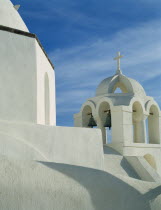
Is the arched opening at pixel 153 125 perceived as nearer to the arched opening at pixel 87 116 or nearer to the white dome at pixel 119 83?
the white dome at pixel 119 83

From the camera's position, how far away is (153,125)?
11680 mm

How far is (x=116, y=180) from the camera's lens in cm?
447

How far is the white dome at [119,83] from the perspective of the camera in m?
11.1

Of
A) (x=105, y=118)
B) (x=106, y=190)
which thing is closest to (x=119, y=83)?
(x=105, y=118)

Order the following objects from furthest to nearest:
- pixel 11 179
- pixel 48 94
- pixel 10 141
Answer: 1. pixel 48 94
2. pixel 10 141
3. pixel 11 179

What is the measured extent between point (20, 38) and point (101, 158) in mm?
2557

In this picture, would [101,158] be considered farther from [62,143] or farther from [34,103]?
[34,103]

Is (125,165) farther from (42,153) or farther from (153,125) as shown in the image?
(42,153)

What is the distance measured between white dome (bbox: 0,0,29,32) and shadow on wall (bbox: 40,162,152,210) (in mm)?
2885

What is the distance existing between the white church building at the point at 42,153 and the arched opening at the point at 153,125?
7.71 feet

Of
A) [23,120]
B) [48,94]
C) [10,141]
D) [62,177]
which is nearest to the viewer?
A: [62,177]

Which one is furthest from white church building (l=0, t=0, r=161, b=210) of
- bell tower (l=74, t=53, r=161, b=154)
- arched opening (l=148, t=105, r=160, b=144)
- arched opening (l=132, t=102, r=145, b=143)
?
arched opening (l=148, t=105, r=160, b=144)

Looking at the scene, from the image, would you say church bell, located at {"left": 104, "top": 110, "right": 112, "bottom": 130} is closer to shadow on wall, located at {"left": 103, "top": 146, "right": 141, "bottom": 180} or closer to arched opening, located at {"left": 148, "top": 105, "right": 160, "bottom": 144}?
shadow on wall, located at {"left": 103, "top": 146, "right": 141, "bottom": 180}

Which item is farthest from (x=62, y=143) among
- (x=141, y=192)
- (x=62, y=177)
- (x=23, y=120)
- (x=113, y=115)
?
(x=113, y=115)
